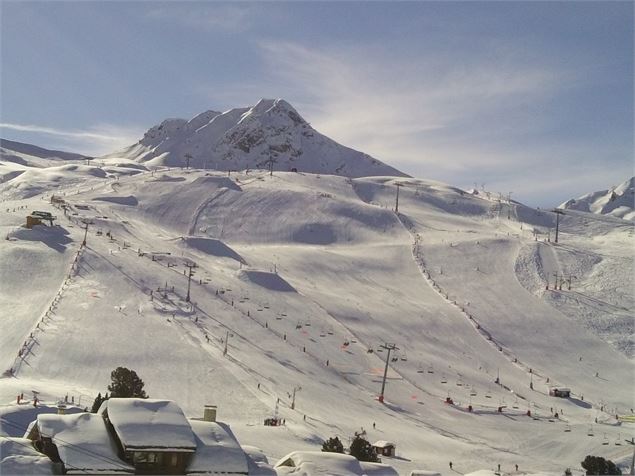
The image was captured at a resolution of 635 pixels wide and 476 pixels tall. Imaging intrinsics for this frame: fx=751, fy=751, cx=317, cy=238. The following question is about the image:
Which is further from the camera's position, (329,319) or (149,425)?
(329,319)

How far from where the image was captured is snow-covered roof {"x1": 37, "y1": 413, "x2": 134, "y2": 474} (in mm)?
16922

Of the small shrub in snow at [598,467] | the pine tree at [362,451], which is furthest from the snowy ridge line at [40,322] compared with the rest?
the small shrub in snow at [598,467]

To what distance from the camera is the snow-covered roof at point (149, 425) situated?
1767 centimetres

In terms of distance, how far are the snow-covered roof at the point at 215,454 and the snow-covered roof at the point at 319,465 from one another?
178cm

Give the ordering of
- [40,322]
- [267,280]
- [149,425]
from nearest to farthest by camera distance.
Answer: [149,425] < [40,322] < [267,280]

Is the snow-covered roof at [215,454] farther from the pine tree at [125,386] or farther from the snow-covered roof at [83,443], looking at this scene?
the pine tree at [125,386]

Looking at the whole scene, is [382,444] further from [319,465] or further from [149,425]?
[149,425]

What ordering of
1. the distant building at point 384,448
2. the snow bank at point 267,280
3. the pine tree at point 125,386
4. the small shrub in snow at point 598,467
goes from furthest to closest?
1. the snow bank at point 267,280
2. the distant building at point 384,448
3. the small shrub in snow at point 598,467
4. the pine tree at point 125,386

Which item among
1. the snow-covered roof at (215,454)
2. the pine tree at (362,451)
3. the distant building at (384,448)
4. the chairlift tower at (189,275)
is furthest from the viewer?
the chairlift tower at (189,275)

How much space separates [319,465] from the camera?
20.2 metres

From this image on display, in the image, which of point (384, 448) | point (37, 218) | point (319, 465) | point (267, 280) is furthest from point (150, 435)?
point (37, 218)

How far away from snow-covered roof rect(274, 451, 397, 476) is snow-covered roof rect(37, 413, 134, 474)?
471cm

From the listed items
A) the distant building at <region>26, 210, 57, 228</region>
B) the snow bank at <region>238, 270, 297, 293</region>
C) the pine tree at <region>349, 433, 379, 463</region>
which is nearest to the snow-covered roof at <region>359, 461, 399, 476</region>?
the pine tree at <region>349, 433, 379, 463</region>

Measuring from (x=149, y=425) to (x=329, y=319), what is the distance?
4383cm
